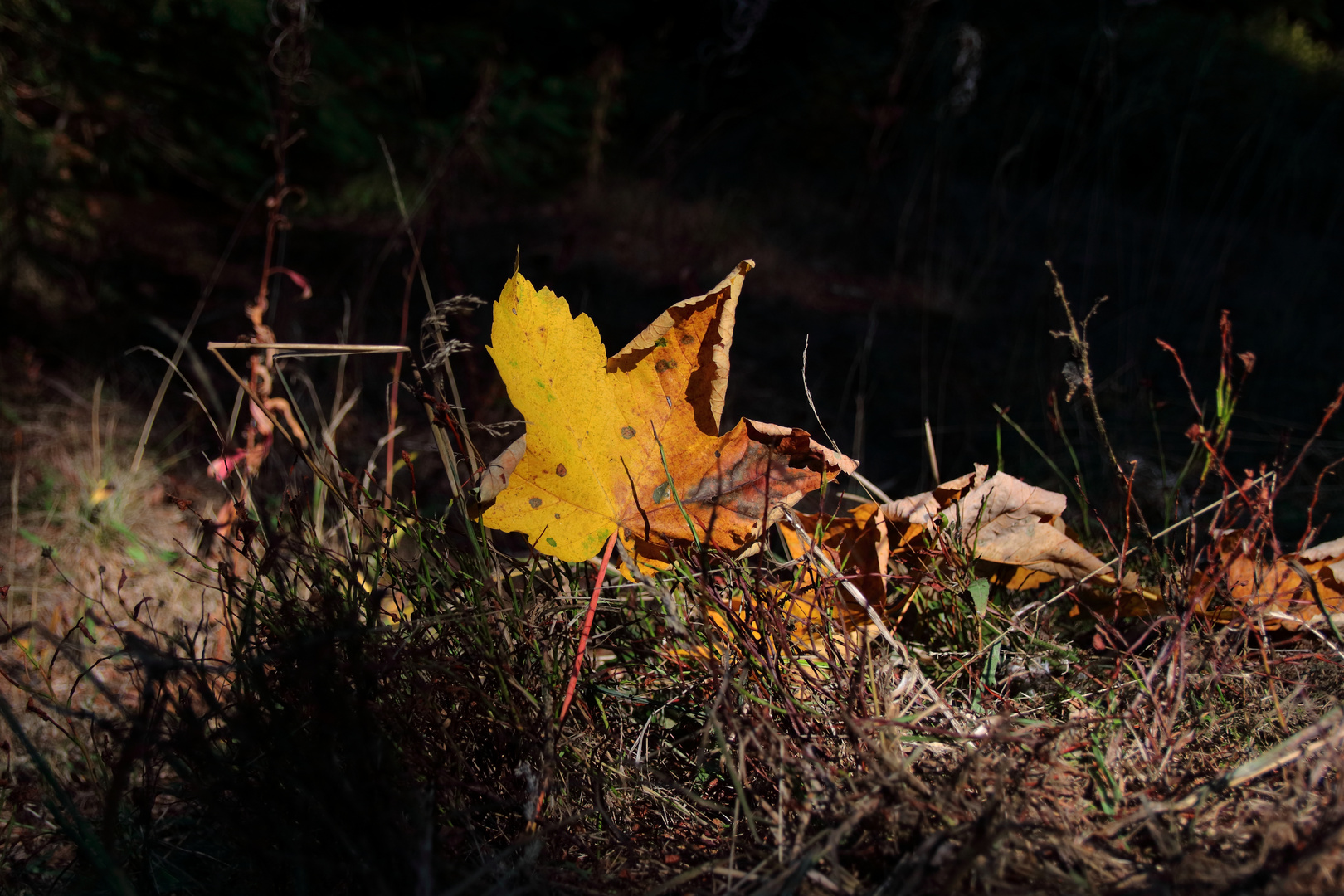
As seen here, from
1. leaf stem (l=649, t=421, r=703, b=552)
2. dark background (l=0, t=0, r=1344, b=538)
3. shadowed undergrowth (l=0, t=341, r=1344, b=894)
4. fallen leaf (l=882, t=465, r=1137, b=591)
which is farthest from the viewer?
dark background (l=0, t=0, r=1344, b=538)

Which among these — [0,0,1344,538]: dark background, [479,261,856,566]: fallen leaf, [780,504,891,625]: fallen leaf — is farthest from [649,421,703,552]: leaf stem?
[0,0,1344,538]: dark background

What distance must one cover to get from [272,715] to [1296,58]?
6.99 m

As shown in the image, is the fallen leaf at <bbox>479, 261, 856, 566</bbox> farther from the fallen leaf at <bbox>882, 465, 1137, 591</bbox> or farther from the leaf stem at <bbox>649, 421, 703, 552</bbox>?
the fallen leaf at <bbox>882, 465, 1137, 591</bbox>

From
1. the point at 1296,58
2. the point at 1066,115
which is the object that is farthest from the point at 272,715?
the point at 1296,58

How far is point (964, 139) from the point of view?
4.54 meters

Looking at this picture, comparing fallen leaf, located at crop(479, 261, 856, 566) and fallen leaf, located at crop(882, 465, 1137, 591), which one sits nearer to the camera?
fallen leaf, located at crop(479, 261, 856, 566)

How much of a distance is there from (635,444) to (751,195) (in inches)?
147

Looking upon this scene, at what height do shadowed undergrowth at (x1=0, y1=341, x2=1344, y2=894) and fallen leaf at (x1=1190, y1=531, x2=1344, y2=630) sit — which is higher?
fallen leaf at (x1=1190, y1=531, x2=1344, y2=630)

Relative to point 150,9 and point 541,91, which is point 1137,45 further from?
point 150,9

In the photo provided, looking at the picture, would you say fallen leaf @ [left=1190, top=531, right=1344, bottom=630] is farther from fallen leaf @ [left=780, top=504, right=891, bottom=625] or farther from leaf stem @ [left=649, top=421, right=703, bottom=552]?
leaf stem @ [left=649, top=421, right=703, bottom=552]

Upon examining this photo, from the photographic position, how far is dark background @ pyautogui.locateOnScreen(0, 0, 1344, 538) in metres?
2.35

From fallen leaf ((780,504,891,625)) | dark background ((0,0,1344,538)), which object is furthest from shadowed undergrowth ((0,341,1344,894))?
dark background ((0,0,1344,538))

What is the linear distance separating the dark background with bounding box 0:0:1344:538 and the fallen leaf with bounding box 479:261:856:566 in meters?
0.77

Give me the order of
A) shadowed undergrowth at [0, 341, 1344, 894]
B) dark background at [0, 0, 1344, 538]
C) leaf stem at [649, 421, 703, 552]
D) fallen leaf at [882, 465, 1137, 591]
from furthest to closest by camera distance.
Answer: dark background at [0, 0, 1344, 538], fallen leaf at [882, 465, 1137, 591], leaf stem at [649, 421, 703, 552], shadowed undergrowth at [0, 341, 1344, 894]
